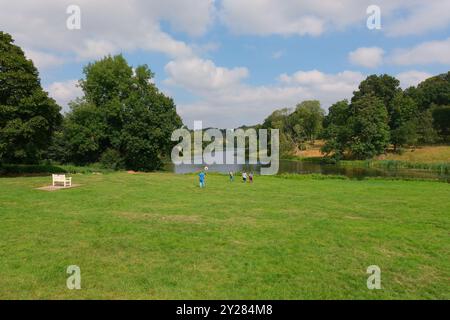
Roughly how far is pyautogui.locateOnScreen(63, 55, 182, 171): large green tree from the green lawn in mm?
26862

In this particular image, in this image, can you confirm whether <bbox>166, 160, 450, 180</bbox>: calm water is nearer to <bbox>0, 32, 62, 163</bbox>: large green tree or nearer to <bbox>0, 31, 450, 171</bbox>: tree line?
<bbox>0, 31, 450, 171</bbox>: tree line

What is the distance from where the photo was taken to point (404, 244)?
895 cm

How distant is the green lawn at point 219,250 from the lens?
608 cm

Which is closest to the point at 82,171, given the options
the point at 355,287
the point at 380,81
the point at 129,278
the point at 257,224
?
the point at 257,224

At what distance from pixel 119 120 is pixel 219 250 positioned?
39.3 m

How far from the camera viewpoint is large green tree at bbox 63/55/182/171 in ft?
134

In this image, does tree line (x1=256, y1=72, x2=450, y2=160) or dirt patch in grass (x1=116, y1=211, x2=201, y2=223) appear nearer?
dirt patch in grass (x1=116, y1=211, x2=201, y2=223)

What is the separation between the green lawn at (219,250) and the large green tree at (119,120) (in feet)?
88.1

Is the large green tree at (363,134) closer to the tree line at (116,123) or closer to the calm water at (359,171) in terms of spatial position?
the calm water at (359,171)

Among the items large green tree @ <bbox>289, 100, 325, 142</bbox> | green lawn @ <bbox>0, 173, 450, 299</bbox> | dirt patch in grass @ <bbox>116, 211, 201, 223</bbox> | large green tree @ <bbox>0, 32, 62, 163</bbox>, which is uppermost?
large green tree @ <bbox>289, 100, 325, 142</bbox>

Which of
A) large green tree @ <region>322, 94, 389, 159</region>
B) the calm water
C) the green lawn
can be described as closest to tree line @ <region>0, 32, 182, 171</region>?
the calm water

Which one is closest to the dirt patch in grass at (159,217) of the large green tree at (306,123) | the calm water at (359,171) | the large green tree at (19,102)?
the large green tree at (19,102)

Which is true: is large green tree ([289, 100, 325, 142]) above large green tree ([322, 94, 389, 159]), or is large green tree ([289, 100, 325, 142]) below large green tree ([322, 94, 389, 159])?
above

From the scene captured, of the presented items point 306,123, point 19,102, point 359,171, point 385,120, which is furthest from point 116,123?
point 306,123
